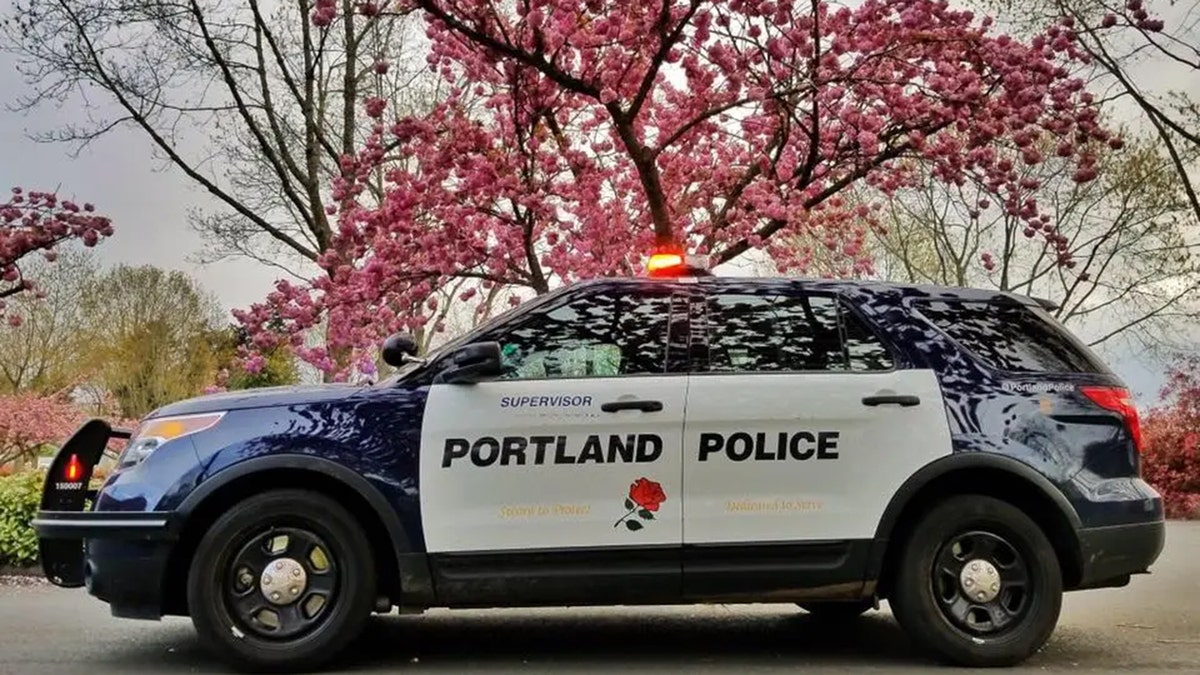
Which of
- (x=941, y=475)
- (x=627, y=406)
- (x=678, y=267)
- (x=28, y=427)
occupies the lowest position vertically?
(x=941, y=475)

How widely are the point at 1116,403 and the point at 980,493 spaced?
2.67ft

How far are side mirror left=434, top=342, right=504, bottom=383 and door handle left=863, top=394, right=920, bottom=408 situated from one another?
1730 millimetres

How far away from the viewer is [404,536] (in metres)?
5.01

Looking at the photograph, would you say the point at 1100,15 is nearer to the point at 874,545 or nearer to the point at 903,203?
the point at 903,203

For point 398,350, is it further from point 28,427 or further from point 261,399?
point 28,427

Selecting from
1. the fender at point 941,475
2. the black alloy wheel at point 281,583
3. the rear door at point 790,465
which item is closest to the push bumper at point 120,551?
the black alloy wheel at point 281,583

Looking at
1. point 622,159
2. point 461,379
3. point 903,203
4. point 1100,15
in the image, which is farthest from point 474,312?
point 461,379

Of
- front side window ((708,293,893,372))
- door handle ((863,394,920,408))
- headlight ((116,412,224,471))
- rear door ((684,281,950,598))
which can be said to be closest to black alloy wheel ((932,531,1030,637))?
rear door ((684,281,950,598))

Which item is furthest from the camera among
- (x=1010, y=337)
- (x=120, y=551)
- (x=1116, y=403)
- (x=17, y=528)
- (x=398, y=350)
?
(x=17, y=528)

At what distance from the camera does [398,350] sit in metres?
5.33

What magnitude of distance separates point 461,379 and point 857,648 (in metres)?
2.58

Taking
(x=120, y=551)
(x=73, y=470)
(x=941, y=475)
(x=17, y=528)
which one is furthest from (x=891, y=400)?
(x=17, y=528)

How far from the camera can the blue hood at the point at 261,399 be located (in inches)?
202

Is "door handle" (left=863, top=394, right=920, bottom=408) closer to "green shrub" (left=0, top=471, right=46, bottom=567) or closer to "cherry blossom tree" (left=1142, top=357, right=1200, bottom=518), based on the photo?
"green shrub" (left=0, top=471, right=46, bottom=567)
